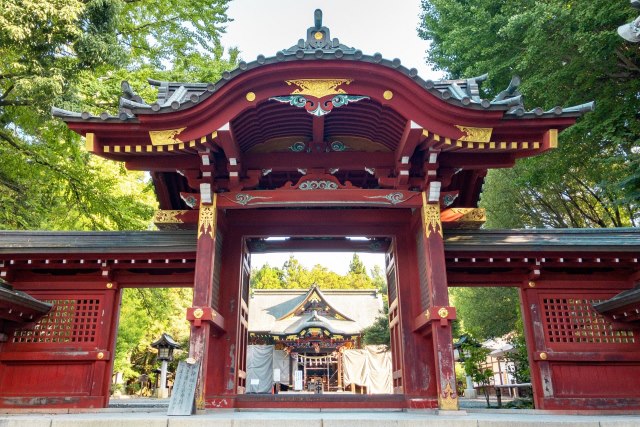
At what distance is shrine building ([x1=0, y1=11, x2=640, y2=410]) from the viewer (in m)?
5.73

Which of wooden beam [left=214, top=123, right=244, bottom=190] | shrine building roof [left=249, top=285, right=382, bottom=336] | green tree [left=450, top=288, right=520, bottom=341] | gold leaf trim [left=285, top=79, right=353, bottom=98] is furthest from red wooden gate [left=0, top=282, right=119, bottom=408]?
shrine building roof [left=249, top=285, right=382, bottom=336]

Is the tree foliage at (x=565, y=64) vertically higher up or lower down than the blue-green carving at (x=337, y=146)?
higher up

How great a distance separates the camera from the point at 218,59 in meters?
13.1

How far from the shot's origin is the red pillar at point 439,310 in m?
5.36

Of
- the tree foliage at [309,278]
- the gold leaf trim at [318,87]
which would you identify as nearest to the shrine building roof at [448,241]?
the gold leaf trim at [318,87]

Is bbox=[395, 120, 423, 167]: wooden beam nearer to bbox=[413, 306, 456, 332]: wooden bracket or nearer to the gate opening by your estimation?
bbox=[413, 306, 456, 332]: wooden bracket

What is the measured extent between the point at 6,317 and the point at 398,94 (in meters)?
6.52

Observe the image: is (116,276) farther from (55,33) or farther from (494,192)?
(494,192)

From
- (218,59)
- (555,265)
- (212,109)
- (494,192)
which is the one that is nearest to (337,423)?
(212,109)

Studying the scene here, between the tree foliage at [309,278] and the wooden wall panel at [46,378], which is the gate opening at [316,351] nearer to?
the wooden wall panel at [46,378]

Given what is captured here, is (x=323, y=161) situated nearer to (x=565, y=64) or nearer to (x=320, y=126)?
(x=320, y=126)

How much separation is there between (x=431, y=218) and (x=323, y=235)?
6.78 feet

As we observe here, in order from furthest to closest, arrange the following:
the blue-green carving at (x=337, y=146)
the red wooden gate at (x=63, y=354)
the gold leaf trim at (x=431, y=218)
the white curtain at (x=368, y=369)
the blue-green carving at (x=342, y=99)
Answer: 1. the white curtain at (x=368, y=369)
2. the blue-green carving at (x=337, y=146)
3. the red wooden gate at (x=63, y=354)
4. the gold leaf trim at (x=431, y=218)
5. the blue-green carving at (x=342, y=99)

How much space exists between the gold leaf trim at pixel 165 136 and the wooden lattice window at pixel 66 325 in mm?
3104
